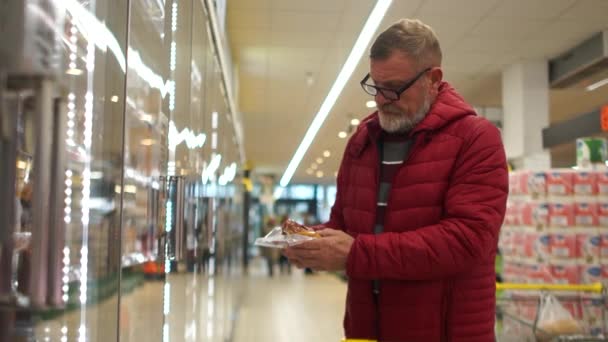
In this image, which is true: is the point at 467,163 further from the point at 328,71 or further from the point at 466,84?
the point at 466,84

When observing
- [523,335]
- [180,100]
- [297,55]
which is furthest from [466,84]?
[180,100]

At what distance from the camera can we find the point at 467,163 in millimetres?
1528

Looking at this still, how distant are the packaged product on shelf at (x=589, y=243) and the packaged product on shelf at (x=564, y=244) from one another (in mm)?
44

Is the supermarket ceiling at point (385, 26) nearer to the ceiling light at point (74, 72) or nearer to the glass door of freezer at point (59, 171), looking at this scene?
the glass door of freezer at point (59, 171)

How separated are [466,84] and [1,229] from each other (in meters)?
9.72

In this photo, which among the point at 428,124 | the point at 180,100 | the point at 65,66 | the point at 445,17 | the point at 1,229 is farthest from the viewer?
the point at 445,17

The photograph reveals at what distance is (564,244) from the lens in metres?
5.16

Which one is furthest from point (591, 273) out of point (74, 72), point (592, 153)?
point (74, 72)

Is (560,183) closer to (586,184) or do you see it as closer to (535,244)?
(586,184)

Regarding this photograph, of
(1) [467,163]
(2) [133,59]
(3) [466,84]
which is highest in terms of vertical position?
(3) [466,84]

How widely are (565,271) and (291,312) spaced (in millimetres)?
5159

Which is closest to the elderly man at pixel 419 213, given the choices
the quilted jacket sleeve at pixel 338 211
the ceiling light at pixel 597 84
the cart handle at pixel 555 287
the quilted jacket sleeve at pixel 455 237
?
the quilted jacket sleeve at pixel 455 237

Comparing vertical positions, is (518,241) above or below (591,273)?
above

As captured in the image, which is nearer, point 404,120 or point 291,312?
point 404,120
